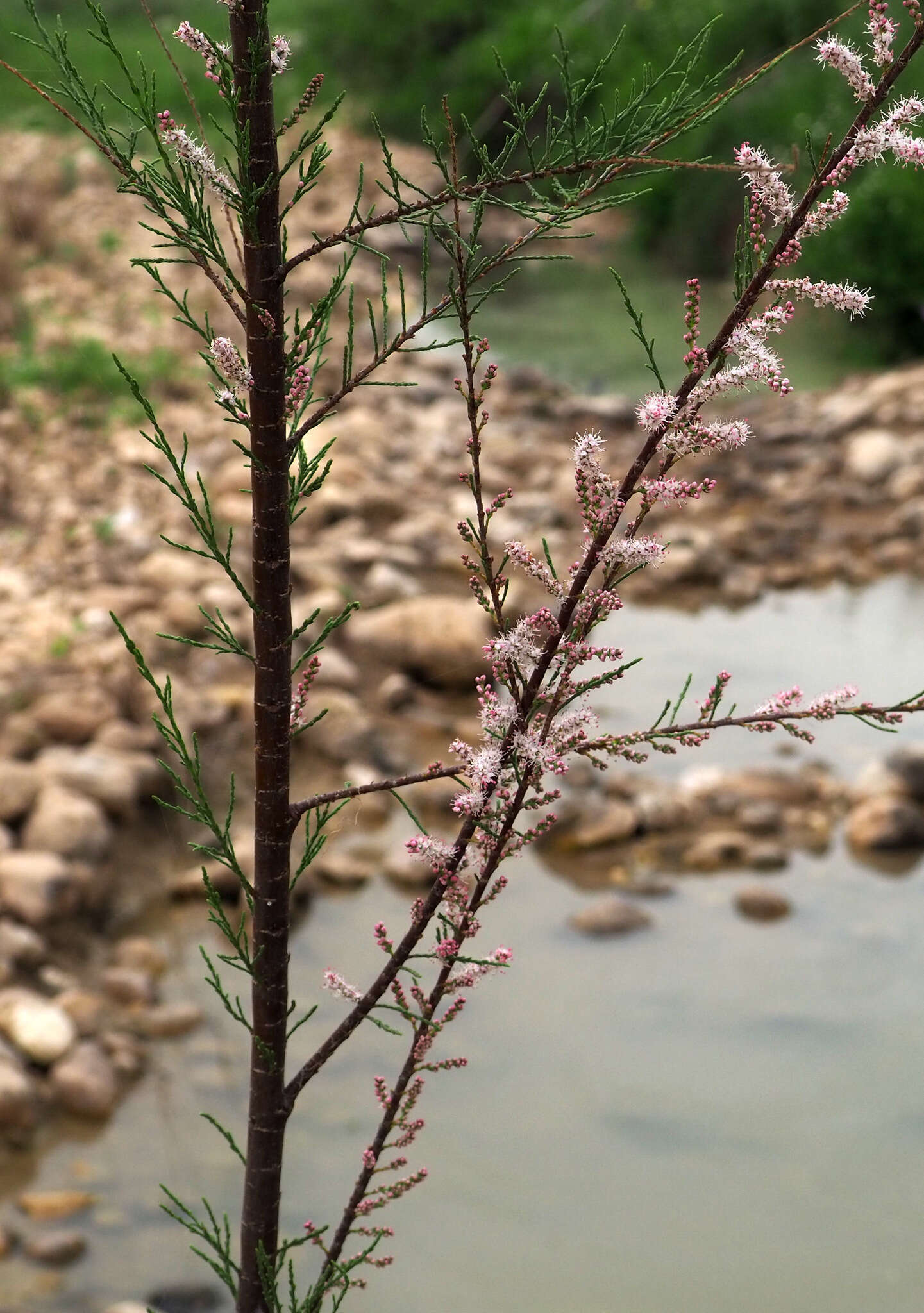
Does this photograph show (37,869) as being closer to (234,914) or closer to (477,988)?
(234,914)

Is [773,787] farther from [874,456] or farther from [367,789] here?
[367,789]


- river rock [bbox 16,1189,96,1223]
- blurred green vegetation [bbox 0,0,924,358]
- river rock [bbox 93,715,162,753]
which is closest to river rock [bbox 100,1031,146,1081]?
river rock [bbox 16,1189,96,1223]

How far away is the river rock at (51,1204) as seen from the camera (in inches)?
140

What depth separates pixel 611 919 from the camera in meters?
4.80

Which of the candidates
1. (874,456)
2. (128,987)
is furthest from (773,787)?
(874,456)

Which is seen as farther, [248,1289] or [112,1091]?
[112,1091]

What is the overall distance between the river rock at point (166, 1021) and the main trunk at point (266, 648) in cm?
215

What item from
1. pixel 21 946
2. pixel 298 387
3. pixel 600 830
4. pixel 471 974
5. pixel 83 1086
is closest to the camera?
pixel 298 387

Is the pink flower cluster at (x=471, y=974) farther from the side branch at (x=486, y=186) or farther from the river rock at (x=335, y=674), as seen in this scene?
the river rock at (x=335, y=674)

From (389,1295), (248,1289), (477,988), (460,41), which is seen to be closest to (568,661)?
(248,1289)

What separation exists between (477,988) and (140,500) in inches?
137

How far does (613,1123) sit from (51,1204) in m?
1.56

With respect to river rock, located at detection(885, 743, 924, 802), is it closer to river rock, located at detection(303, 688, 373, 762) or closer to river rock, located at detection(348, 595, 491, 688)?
river rock, located at detection(348, 595, 491, 688)

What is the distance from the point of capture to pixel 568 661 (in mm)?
1820
